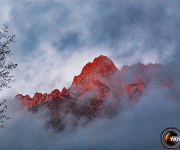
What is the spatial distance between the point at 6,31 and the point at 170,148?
72.5ft

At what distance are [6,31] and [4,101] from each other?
7.03m

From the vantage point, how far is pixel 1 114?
815 inches

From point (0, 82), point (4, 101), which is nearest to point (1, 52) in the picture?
point (0, 82)

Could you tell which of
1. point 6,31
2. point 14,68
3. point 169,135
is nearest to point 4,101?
point 14,68

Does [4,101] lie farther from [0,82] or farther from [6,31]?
[6,31]

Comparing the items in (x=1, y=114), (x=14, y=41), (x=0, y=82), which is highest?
(x=14, y=41)

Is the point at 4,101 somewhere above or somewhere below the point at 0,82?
below

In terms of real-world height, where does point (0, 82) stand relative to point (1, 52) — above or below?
below

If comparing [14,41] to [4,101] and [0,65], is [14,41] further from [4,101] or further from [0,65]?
[4,101]

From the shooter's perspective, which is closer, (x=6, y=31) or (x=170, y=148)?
(x=6, y=31)

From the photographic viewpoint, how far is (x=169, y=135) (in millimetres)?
24531

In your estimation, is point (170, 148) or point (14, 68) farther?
point (170, 148)

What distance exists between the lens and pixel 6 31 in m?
20.9

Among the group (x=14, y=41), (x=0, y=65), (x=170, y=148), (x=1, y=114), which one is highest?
(x=14, y=41)
